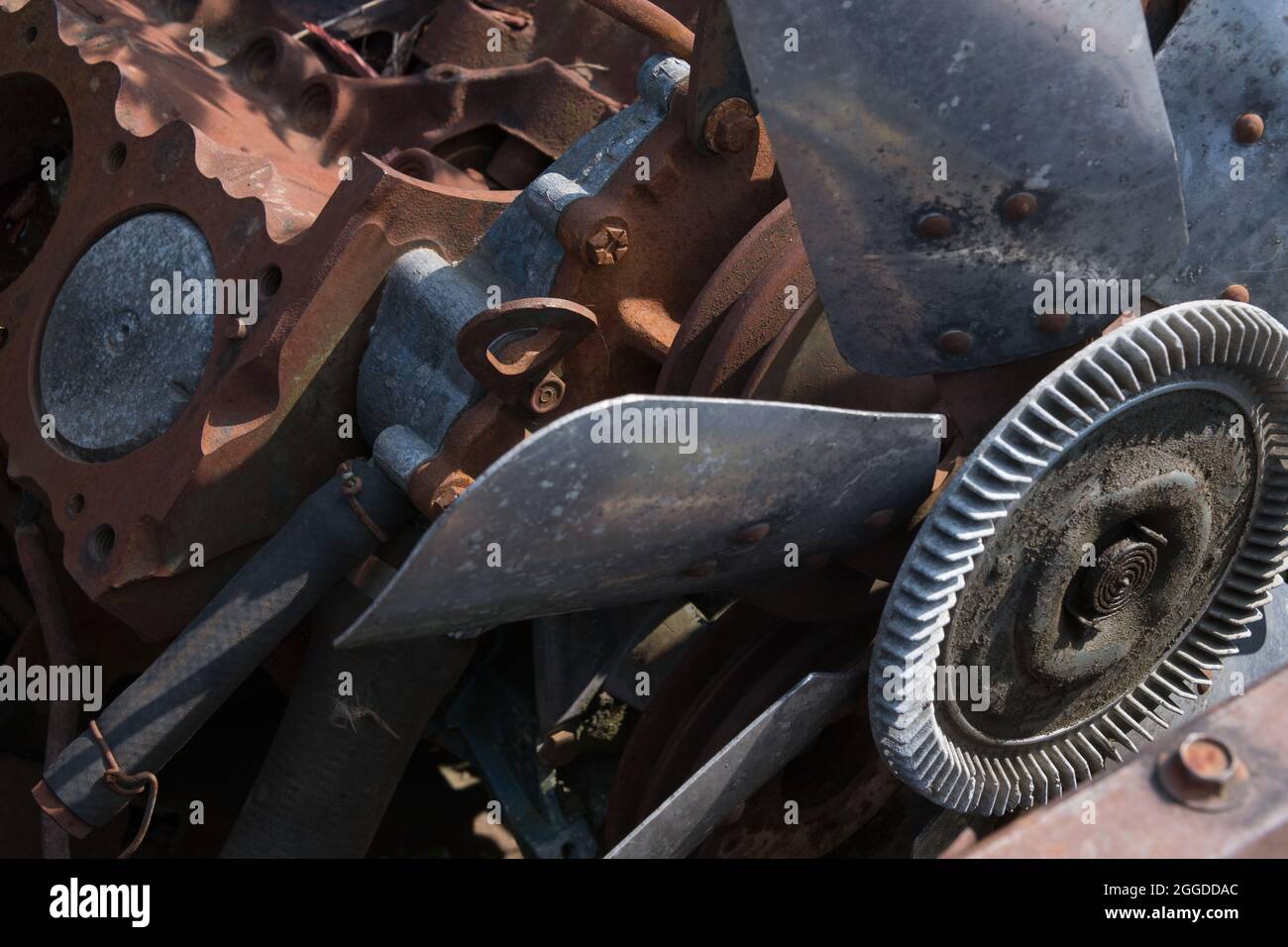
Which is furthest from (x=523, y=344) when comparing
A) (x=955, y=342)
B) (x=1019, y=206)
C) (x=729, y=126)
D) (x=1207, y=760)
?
(x=1207, y=760)

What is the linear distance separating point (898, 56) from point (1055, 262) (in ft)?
1.24

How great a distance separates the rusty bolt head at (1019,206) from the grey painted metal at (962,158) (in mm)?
10

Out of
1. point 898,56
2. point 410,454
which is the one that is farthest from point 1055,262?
point 410,454

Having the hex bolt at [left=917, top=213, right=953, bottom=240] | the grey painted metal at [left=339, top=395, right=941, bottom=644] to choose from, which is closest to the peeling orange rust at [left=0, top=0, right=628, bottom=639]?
the grey painted metal at [left=339, top=395, right=941, bottom=644]

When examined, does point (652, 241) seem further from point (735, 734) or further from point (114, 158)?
point (114, 158)

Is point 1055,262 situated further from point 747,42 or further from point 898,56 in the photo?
point 747,42

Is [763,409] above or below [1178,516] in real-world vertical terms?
above

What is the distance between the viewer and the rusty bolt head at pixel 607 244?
7.17ft

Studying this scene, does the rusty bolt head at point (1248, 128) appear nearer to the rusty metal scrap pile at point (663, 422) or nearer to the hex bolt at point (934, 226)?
the rusty metal scrap pile at point (663, 422)

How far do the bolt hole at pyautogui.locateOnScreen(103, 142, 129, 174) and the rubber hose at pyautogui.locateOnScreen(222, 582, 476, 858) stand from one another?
3.20 ft

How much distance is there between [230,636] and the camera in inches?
88.0

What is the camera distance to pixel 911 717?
190cm

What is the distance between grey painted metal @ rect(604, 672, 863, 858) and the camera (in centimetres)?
195

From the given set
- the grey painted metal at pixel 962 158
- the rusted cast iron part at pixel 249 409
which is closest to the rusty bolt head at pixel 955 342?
the grey painted metal at pixel 962 158
